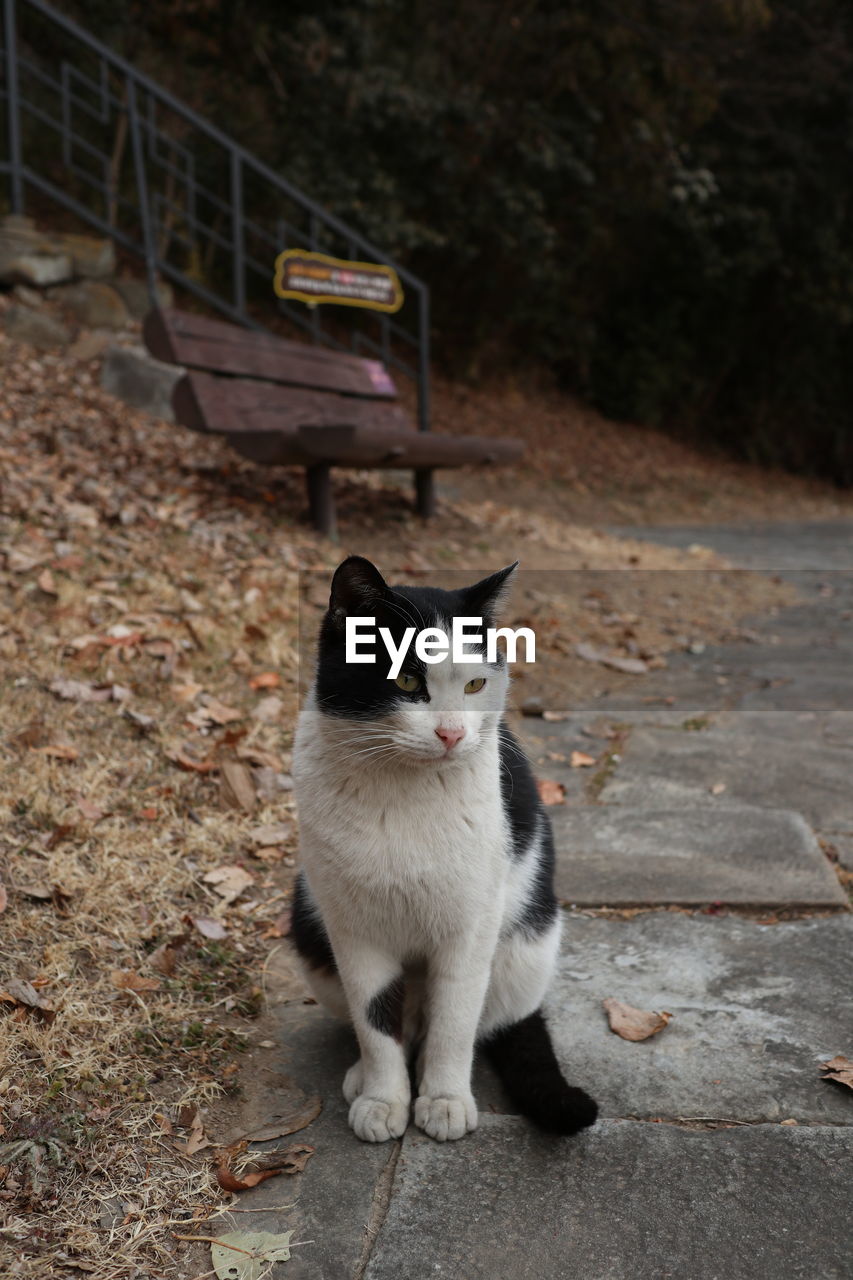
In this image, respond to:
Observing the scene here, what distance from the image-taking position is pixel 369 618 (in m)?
1.78

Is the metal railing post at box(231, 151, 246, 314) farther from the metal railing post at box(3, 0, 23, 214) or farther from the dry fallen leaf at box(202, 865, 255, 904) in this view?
the dry fallen leaf at box(202, 865, 255, 904)

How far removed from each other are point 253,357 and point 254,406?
451mm

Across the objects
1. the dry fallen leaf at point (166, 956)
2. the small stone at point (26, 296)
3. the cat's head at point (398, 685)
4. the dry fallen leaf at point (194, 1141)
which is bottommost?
the dry fallen leaf at point (166, 956)

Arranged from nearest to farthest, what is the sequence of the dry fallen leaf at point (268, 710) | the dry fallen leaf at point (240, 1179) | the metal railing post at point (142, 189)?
1. the dry fallen leaf at point (240, 1179)
2. the dry fallen leaf at point (268, 710)
3. the metal railing post at point (142, 189)

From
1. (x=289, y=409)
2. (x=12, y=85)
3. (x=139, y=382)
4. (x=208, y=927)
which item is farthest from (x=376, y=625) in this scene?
(x=12, y=85)

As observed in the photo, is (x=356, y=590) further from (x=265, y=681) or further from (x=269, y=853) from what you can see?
(x=265, y=681)

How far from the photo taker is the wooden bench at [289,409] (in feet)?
17.7

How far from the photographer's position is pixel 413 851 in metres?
1.73

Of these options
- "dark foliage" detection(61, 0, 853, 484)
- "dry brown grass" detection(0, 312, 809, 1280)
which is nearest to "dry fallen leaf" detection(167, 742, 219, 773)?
"dry brown grass" detection(0, 312, 809, 1280)

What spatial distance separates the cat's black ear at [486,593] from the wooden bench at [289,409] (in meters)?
3.50

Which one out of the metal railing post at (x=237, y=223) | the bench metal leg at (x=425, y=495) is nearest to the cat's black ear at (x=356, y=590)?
the bench metal leg at (x=425, y=495)

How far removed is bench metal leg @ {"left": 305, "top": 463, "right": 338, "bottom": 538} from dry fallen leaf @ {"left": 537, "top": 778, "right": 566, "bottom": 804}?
2.67m

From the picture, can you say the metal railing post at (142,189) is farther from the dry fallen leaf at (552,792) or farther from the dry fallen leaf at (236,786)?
the dry fallen leaf at (552,792)

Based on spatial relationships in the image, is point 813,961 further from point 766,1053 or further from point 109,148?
point 109,148
